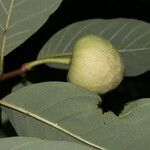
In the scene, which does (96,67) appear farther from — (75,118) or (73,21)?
(73,21)

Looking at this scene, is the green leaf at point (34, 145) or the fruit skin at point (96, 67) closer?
the green leaf at point (34, 145)

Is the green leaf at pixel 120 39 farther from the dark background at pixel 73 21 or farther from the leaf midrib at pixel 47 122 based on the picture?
the leaf midrib at pixel 47 122

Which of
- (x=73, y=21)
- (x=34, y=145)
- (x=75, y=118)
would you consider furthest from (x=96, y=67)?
(x=73, y=21)

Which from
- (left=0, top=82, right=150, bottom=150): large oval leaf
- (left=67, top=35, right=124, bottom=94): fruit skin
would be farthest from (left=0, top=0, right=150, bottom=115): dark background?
(left=0, top=82, right=150, bottom=150): large oval leaf

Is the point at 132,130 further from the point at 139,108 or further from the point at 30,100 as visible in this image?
the point at 30,100

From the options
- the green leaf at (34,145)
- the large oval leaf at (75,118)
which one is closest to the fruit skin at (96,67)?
the large oval leaf at (75,118)

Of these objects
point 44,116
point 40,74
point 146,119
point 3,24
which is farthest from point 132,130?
point 40,74

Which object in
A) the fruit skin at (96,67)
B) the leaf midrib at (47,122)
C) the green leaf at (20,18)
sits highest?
the green leaf at (20,18)
